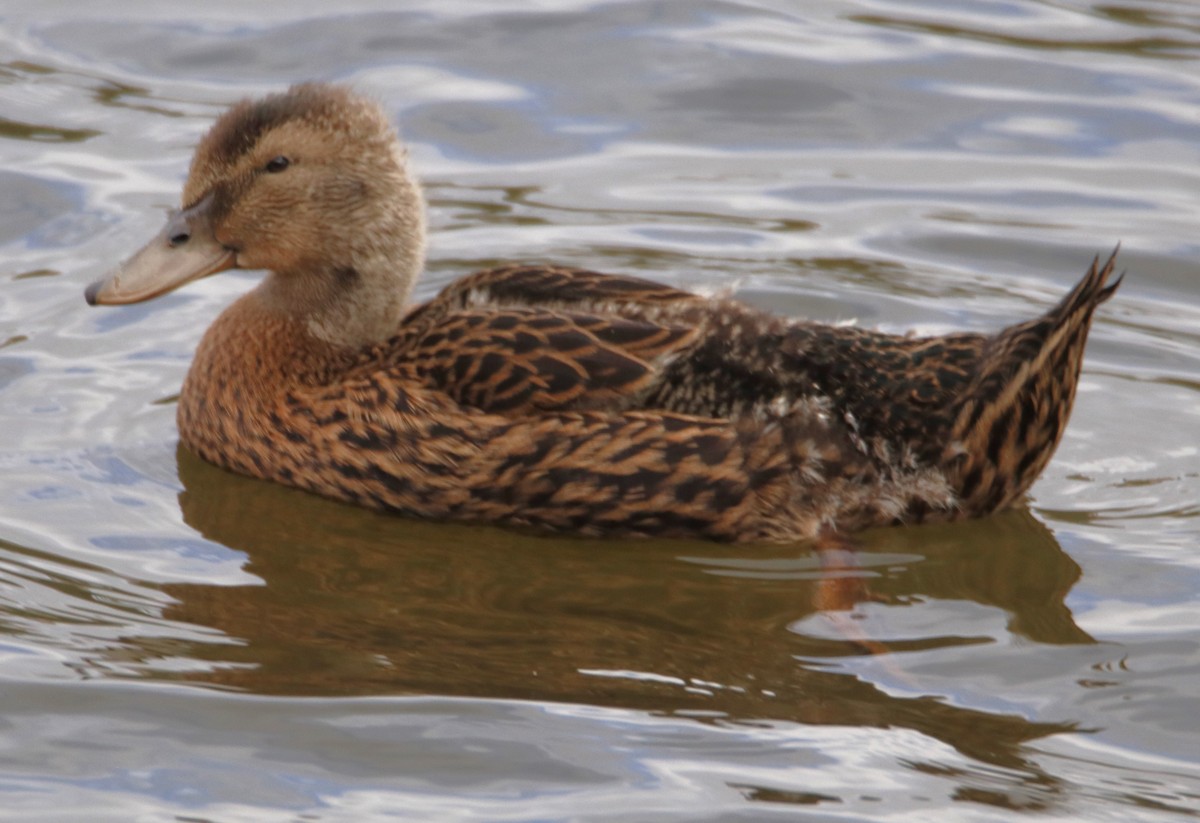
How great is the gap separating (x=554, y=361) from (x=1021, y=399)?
162cm

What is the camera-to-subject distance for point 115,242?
9.62 metres

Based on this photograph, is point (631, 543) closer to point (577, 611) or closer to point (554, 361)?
point (577, 611)

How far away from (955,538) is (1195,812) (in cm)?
195

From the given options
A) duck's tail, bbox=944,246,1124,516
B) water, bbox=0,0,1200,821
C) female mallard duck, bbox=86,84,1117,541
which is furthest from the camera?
female mallard duck, bbox=86,84,1117,541

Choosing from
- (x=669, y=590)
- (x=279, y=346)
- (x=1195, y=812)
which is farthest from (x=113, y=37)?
(x=1195, y=812)

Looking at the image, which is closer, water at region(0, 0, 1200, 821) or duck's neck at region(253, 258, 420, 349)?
water at region(0, 0, 1200, 821)

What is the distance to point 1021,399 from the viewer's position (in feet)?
21.7

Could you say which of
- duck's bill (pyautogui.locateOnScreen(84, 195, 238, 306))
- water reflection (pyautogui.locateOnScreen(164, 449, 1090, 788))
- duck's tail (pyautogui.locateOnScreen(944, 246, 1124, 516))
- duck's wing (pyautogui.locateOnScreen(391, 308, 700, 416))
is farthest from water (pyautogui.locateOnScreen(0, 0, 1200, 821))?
duck's bill (pyautogui.locateOnScreen(84, 195, 238, 306))

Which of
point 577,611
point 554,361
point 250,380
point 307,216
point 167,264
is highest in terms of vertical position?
point 307,216

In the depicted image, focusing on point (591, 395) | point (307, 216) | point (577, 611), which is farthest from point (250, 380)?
point (577, 611)

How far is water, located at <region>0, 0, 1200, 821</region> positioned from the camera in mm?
5461

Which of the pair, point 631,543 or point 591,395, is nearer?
point 591,395

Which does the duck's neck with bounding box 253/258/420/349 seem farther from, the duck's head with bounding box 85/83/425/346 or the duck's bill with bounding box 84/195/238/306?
the duck's bill with bounding box 84/195/238/306

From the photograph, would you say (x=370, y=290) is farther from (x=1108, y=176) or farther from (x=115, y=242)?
(x=1108, y=176)
